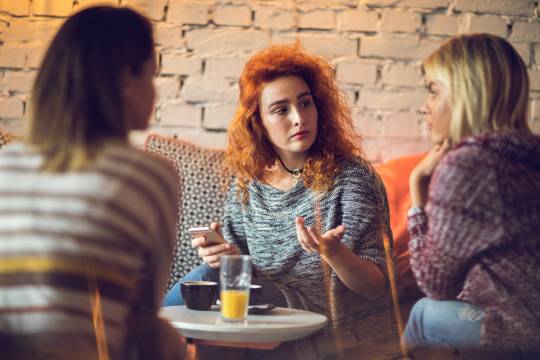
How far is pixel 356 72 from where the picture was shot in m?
1.92

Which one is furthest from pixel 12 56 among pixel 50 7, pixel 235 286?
pixel 235 286

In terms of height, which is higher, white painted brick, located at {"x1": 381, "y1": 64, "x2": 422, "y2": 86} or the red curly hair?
white painted brick, located at {"x1": 381, "y1": 64, "x2": 422, "y2": 86}

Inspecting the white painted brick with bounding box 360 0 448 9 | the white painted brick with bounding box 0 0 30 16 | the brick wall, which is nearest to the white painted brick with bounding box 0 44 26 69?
the brick wall

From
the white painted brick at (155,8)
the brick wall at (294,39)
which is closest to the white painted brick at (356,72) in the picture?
the brick wall at (294,39)

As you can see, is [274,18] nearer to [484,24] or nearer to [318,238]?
[484,24]

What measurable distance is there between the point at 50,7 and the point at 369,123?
1033 millimetres

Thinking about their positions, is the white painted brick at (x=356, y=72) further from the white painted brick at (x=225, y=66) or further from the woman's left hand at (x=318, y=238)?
the woman's left hand at (x=318, y=238)

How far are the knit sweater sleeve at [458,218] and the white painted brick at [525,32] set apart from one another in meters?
1.20

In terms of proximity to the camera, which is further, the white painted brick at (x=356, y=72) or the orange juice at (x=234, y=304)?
the white painted brick at (x=356, y=72)

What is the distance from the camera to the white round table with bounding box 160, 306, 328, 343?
1039mm

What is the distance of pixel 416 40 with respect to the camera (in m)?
1.92

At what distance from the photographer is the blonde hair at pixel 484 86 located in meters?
0.89

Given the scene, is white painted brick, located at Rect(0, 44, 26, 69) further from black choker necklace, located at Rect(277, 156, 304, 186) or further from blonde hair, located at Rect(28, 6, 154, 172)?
blonde hair, located at Rect(28, 6, 154, 172)

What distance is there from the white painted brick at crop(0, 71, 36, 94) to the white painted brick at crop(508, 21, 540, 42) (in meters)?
1.44
